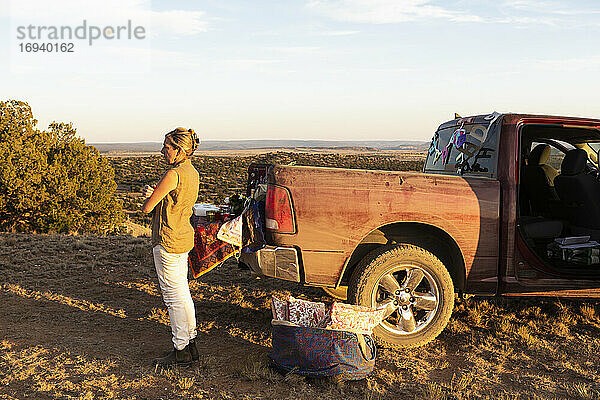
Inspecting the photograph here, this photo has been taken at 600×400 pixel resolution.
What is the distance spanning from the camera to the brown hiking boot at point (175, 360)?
15.2ft

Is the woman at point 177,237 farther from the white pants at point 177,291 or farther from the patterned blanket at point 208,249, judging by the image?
the patterned blanket at point 208,249

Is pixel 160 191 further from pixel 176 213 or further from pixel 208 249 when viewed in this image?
pixel 208 249

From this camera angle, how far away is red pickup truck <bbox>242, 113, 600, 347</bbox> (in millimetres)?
4801

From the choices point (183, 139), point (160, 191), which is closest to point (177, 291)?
point (160, 191)

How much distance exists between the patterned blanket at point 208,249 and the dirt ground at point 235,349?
0.81m

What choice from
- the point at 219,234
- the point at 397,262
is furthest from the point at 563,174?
the point at 219,234

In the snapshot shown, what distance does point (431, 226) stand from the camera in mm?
5082

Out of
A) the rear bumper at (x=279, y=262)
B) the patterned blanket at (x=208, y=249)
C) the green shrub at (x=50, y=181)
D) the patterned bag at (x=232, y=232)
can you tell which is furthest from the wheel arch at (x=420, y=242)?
the green shrub at (x=50, y=181)

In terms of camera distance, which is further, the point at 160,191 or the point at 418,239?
the point at 418,239

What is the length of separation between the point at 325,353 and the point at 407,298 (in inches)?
44.4

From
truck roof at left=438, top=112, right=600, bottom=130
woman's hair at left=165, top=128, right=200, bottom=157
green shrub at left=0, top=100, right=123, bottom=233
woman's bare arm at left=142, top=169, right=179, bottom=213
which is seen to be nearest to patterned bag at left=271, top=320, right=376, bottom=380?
woman's bare arm at left=142, top=169, right=179, bottom=213

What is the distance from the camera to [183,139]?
15.0 feet

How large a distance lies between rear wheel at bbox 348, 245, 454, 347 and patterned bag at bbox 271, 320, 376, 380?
1.91 ft

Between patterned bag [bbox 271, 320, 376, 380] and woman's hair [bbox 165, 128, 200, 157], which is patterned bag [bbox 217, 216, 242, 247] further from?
patterned bag [bbox 271, 320, 376, 380]
